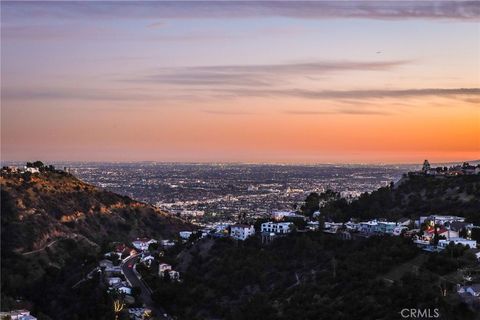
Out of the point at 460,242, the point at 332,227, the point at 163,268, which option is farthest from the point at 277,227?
the point at 460,242

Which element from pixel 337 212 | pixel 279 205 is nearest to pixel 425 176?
pixel 337 212

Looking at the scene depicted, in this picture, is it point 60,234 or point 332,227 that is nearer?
point 332,227

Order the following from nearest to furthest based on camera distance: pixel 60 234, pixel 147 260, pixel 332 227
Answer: pixel 332 227 → pixel 147 260 → pixel 60 234

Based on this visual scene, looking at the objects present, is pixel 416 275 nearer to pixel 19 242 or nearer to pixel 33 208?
pixel 19 242

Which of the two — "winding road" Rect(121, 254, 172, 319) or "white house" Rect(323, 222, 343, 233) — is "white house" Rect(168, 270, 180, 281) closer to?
"winding road" Rect(121, 254, 172, 319)

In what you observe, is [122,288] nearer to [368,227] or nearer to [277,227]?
[277,227]

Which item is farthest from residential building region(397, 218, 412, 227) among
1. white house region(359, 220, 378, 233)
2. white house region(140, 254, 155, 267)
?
white house region(140, 254, 155, 267)
